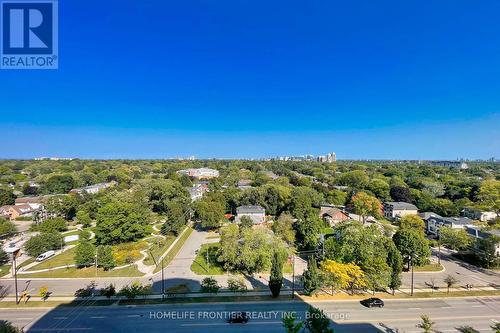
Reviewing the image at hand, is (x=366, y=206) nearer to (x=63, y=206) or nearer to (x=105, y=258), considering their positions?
(x=105, y=258)

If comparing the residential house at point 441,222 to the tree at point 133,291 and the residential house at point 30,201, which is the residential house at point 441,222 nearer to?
the tree at point 133,291

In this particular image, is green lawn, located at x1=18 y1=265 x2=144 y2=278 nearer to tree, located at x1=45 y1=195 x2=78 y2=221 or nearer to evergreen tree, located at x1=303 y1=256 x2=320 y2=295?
evergreen tree, located at x1=303 y1=256 x2=320 y2=295

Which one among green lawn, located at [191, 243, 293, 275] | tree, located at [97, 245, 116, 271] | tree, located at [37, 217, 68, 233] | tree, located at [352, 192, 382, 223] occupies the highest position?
tree, located at [352, 192, 382, 223]

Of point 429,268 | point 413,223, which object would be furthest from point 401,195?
point 429,268

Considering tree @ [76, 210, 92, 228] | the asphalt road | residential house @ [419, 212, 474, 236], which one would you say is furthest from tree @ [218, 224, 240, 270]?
residential house @ [419, 212, 474, 236]

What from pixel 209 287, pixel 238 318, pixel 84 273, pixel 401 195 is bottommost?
pixel 84 273

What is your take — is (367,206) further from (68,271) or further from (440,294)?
(68,271)
